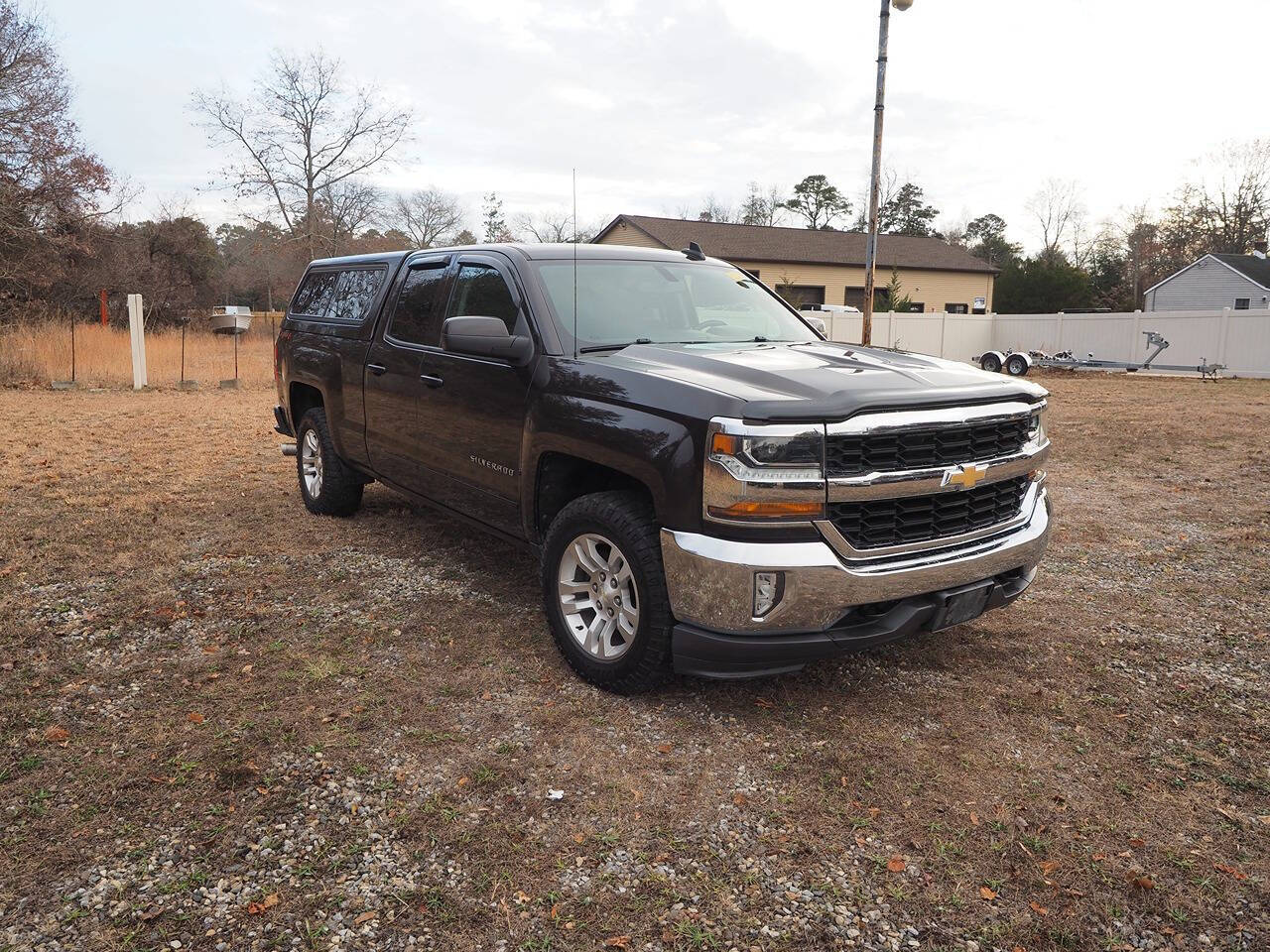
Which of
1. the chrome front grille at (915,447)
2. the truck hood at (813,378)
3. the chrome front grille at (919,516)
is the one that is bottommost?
the chrome front grille at (919,516)

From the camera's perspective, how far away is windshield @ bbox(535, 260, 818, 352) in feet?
14.3

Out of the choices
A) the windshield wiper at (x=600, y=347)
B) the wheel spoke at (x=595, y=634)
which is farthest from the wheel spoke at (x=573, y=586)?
the windshield wiper at (x=600, y=347)

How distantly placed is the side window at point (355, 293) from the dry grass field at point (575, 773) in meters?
1.67

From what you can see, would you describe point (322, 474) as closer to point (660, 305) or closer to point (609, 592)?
point (660, 305)

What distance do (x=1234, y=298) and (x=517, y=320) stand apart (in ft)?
168

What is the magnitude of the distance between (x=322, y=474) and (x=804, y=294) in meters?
33.7

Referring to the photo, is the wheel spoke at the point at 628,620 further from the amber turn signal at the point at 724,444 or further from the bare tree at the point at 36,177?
the bare tree at the point at 36,177

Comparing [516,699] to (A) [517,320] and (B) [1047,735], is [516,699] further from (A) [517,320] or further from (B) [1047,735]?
(B) [1047,735]

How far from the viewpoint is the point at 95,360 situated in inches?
741

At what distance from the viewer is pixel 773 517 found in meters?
3.22

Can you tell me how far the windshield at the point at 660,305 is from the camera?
437 cm

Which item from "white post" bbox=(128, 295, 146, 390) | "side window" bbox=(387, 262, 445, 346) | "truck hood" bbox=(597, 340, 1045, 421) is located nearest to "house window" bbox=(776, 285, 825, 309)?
"white post" bbox=(128, 295, 146, 390)

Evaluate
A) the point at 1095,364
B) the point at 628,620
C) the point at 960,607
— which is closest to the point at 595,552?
the point at 628,620

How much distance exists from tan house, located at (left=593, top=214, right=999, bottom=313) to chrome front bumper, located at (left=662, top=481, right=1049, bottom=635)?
3144cm
